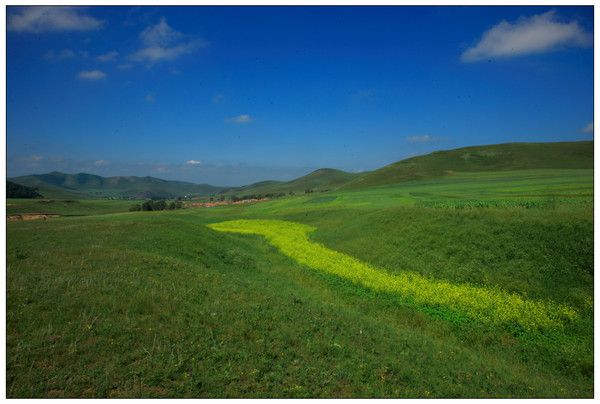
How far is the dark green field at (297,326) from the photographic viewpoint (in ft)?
32.3

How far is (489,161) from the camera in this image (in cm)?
12144

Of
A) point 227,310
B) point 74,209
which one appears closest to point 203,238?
point 227,310

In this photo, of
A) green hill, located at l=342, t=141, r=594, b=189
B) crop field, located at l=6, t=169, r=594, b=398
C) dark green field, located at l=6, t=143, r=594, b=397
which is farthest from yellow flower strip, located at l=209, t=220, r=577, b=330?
green hill, located at l=342, t=141, r=594, b=189

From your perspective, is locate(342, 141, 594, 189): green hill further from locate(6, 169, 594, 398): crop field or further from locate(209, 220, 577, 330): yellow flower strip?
locate(6, 169, 594, 398): crop field

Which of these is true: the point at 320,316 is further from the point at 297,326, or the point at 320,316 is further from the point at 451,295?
the point at 451,295

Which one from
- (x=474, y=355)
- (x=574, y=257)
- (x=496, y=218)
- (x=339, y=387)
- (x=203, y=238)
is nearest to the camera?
(x=339, y=387)

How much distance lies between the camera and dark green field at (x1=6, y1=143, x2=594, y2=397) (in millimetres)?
9836

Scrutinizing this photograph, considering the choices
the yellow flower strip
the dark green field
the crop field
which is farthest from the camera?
the yellow flower strip

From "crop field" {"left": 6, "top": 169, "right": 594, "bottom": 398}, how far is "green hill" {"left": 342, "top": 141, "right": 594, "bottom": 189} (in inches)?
3497

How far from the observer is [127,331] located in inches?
448

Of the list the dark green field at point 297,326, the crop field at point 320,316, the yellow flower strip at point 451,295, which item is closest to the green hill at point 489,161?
the yellow flower strip at point 451,295

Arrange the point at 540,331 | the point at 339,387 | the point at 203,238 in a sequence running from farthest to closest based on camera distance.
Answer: the point at 203,238, the point at 540,331, the point at 339,387

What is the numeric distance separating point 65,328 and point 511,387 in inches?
546

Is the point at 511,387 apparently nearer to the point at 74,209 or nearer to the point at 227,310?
the point at 227,310
